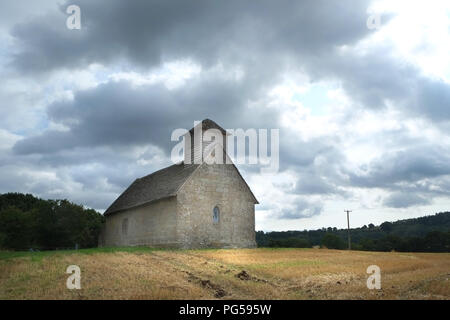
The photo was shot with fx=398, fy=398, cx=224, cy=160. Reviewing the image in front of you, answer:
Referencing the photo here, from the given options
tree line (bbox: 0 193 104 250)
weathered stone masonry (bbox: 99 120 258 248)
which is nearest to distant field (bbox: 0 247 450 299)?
weathered stone masonry (bbox: 99 120 258 248)

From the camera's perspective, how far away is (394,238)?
2630 inches

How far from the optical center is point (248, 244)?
36.6 m

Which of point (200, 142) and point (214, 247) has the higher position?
point (200, 142)

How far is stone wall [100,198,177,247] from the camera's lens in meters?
33.3

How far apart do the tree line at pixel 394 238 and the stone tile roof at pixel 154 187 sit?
28.0m

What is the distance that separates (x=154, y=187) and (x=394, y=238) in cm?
4596

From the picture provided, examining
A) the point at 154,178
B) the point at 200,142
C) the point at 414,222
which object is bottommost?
the point at 414,222

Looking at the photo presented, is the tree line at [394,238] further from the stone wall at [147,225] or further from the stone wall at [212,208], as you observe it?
the stone wall at [212,208]

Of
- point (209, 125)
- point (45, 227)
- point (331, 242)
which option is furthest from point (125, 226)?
point (331, 242)

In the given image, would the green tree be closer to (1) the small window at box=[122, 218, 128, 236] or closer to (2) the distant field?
(1) the small window at box=[122, 218, 128, 236]
